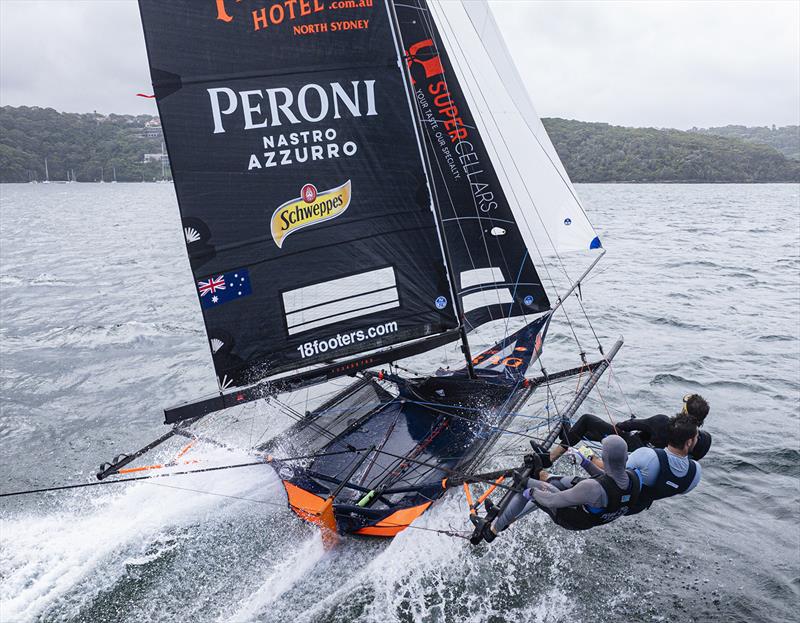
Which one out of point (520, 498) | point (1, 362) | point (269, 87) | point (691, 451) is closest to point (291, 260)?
point (269, 87)

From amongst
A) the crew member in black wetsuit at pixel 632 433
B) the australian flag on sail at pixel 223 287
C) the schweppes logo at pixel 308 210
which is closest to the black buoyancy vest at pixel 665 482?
the crew member in black wetsuit at pixel 632 433

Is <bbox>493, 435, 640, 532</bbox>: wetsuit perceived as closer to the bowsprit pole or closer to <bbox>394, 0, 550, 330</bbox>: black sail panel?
the bowsprit pole

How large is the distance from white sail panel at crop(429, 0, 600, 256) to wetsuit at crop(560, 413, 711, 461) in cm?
284

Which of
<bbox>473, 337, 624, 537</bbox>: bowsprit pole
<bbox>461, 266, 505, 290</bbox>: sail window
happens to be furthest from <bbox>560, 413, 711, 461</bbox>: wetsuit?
<bbox>461, 266, 505, 290</bbox>: sail window

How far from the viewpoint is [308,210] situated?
5.96 m

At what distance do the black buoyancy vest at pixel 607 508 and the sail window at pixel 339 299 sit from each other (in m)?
2.58

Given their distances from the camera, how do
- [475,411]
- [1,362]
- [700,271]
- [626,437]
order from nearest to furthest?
1. [626,437]
2. [475,411]
3. [1,362]
4. [700,271]

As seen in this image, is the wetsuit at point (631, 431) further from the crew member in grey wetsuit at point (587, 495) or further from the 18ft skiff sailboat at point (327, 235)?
the crew member in grey wetsuit at point (587, 495)

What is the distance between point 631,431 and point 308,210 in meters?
3.63

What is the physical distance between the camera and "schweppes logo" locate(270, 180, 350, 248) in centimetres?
590

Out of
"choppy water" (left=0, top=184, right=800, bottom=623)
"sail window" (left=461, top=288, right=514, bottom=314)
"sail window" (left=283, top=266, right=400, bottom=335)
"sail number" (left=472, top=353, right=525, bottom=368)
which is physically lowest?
"choppy water" (left=0, top=184, right=800, bottom=623)

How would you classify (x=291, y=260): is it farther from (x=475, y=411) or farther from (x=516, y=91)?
(x=516, y=91)

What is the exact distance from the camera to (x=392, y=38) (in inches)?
231

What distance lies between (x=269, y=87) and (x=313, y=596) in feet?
14.8
